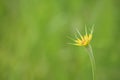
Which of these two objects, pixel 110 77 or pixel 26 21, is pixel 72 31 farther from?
pixel 110 77

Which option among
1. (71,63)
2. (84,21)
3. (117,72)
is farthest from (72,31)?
(117,72)

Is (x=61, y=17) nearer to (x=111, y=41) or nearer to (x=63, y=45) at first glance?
(x=63, y=45)

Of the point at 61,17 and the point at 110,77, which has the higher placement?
the point at 61,17

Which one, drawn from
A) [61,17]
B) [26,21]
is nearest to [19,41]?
[26,21]

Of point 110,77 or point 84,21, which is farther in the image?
→ point 84,21

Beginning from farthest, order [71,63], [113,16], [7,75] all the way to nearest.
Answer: [113,16], [71,63], [7,75]

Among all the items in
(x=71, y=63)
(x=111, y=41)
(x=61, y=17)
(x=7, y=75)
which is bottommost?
(x=7, y=75)

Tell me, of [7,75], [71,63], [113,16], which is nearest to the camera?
[7,75]
